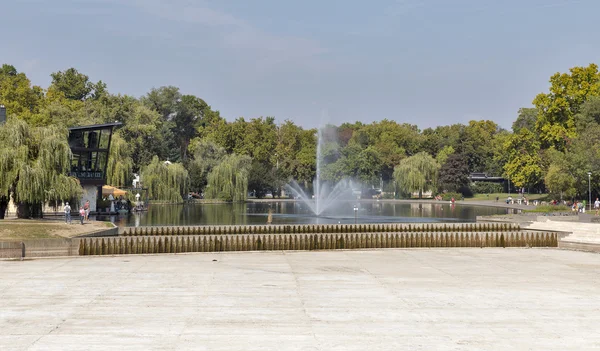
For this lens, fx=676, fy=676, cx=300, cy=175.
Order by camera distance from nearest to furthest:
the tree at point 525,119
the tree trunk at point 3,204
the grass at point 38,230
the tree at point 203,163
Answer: the grass at point 38,230 < the tree trunk at point 3,204 < the tree at point 203,163 < the tree at point 525,119

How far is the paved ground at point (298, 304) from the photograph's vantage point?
1589 cm

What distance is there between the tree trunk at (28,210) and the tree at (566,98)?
68.2 meters

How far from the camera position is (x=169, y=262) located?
2875cm

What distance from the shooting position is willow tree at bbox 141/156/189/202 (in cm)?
8625

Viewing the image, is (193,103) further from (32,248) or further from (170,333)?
(170,333)

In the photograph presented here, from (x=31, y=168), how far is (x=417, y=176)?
7761 centimetres

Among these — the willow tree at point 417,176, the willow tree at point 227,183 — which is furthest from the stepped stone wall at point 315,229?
the willow tree at point 417,176

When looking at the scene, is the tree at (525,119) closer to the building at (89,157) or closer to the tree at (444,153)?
the tree at (444,153)

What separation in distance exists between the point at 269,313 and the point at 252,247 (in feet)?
50.5

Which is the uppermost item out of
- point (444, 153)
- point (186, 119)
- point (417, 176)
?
point (186, 119)

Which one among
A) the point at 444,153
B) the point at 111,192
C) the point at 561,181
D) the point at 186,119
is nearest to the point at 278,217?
the point at 111,192

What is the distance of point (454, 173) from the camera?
112375mm

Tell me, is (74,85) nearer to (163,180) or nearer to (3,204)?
(163,180)

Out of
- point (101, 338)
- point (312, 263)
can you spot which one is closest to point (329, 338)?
point (101, 338)
